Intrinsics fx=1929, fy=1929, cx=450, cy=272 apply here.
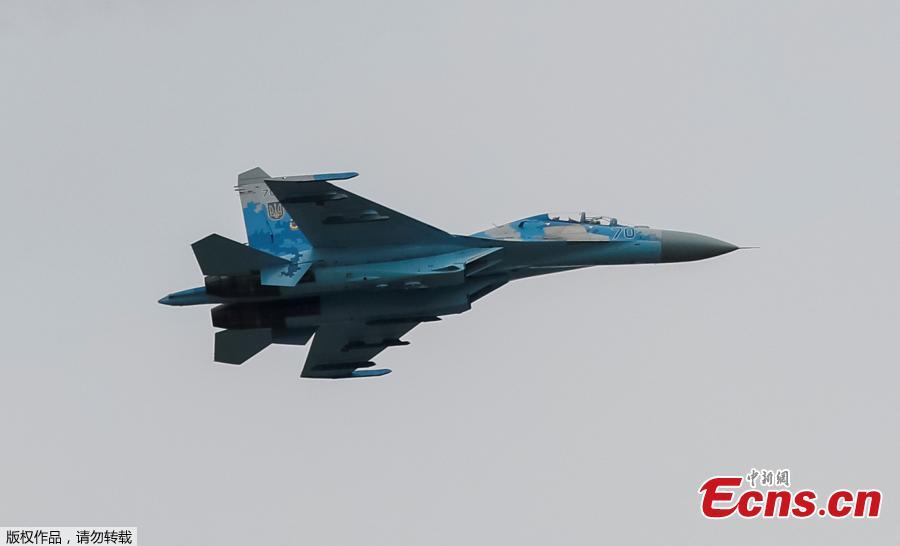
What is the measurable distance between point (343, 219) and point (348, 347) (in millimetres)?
5008

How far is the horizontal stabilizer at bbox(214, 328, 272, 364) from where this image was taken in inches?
1718

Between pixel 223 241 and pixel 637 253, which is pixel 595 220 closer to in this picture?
pixel 637 253

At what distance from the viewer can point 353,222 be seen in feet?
135

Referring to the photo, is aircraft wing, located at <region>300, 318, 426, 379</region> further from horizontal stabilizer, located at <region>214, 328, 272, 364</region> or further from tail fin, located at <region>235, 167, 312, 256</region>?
tail fin, located at <region>235, 167, 312, 256</region>

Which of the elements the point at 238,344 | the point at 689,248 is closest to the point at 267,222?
the point at 238,344

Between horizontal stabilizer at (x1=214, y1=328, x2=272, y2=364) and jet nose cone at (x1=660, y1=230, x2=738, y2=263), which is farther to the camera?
horizontal stabilizer at (x1=214, y1=328, x2=272, y2=364)

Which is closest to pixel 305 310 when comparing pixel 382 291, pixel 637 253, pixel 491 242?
pixel 382 291

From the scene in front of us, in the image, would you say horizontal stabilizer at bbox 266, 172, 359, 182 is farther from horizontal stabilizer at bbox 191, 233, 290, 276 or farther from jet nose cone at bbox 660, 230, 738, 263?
jet nose cone at bbox 660, 230, 738, 263

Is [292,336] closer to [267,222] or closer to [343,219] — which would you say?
[267,222]

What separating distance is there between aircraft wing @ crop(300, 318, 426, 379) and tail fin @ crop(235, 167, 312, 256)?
2.08m

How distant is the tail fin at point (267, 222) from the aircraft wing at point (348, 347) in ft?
6.84

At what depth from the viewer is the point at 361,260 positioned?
41.3 metres

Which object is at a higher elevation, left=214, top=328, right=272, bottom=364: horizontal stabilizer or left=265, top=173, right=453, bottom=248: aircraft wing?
left=265, top=173, right=453, bottom=248: aircraft wing

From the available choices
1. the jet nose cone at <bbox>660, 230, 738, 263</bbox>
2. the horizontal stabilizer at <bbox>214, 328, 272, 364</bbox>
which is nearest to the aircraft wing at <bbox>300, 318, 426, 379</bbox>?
the horizontal stabilizer at <bbox>214, 328, 272, 364</bbox>
